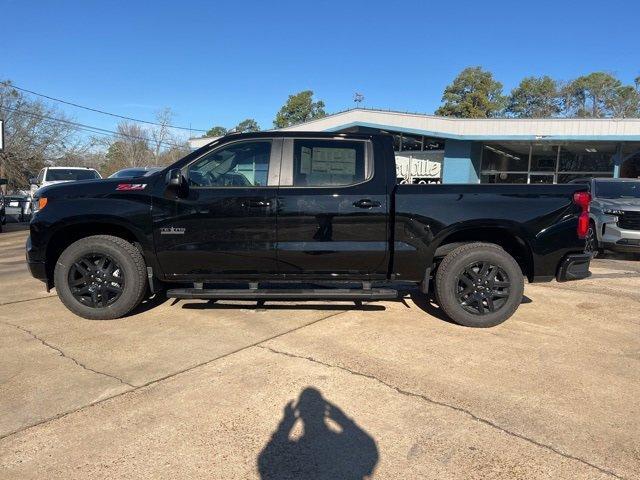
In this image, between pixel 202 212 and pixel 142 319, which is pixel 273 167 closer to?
pixel 202 212

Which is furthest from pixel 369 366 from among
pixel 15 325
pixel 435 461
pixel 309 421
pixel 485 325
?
pixel 15 325

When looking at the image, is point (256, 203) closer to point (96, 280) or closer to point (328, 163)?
point (328, 163)

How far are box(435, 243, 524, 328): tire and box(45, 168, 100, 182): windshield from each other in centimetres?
1485

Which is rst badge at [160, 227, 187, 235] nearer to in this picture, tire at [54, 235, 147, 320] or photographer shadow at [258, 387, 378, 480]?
tire at [54, 235, 147, 320]

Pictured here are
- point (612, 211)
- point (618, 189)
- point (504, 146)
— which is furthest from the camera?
point (504, 146)

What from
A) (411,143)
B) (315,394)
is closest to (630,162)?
(411,143)

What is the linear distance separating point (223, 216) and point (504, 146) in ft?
66.0

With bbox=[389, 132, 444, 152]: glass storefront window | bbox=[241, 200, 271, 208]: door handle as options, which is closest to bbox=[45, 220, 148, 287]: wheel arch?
bbox=[241, 200, 271, 208]: door handle

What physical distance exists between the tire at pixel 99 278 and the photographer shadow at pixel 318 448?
254cm

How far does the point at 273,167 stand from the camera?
4.98m

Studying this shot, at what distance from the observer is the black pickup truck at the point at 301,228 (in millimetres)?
4871

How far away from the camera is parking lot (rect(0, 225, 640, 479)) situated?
2.68m

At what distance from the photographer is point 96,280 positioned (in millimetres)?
5066

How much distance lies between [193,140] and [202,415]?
28254 mm
